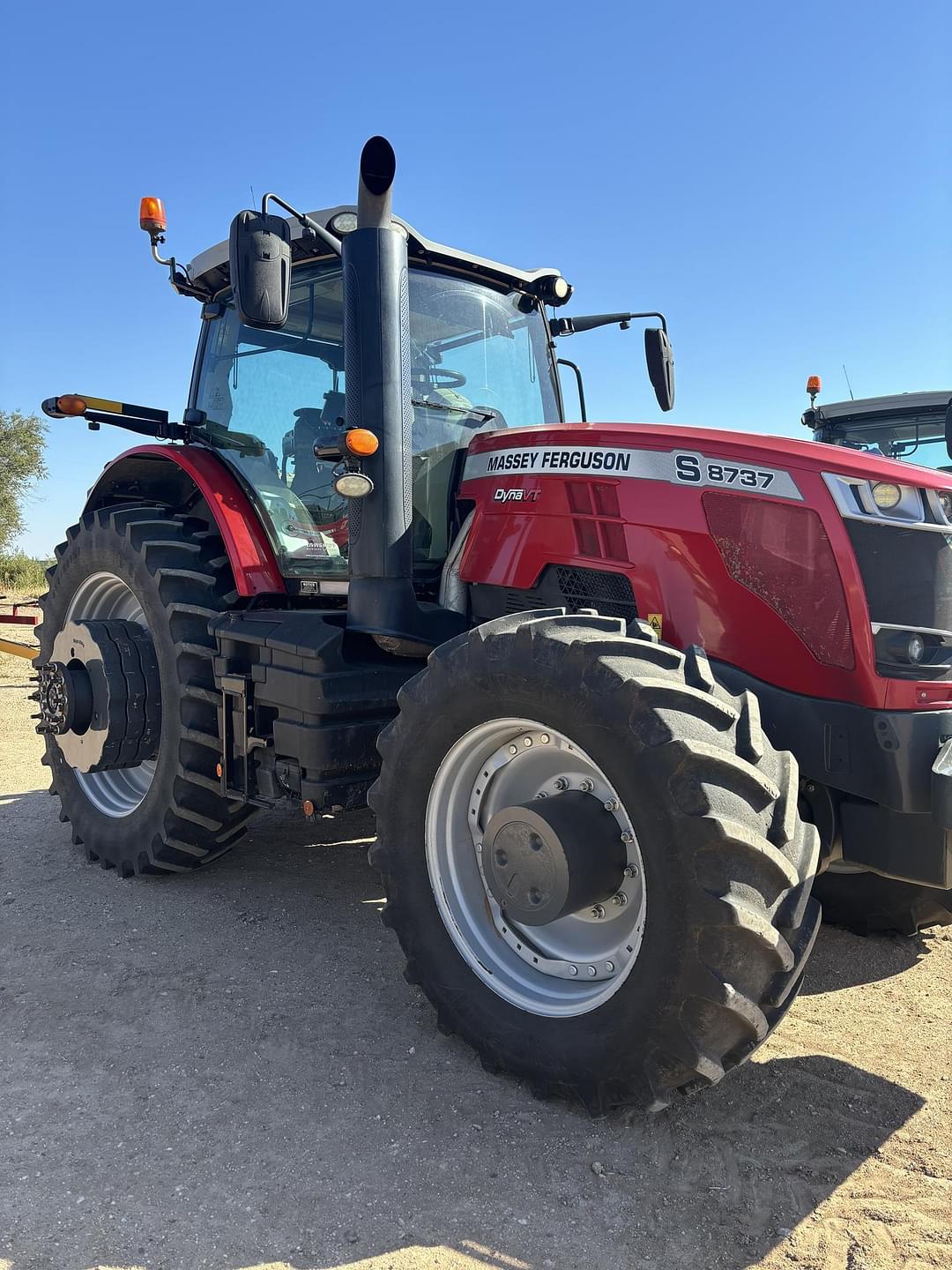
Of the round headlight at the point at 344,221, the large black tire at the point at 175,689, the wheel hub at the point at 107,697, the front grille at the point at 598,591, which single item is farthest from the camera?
the wheel hub at the point at 107,697

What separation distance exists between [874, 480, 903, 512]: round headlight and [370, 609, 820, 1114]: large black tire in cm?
63

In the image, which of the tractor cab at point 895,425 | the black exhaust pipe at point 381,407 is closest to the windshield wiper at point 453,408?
the black exhaust pipe at point 381,407

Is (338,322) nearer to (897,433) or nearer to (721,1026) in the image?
(721,1026)

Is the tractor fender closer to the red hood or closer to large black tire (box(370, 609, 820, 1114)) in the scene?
the red hood

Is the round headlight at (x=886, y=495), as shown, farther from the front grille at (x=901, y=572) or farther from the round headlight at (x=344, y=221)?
the round headlight at (x=344, y=221)

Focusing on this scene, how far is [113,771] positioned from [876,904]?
131 inches

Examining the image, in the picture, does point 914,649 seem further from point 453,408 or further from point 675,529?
point 453,408

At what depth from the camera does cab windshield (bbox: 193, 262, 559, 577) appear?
3535 mm

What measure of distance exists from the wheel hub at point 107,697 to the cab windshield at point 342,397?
84cm

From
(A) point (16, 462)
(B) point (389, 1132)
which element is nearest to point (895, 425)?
(B) point (389, 1132)

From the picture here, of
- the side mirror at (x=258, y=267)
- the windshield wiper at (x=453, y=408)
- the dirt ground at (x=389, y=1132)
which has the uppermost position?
the side mirror at (x=258, y=267)

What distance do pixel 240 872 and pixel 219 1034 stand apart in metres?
1.47

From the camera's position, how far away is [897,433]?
23.9 feet

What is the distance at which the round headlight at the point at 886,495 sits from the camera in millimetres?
2402
